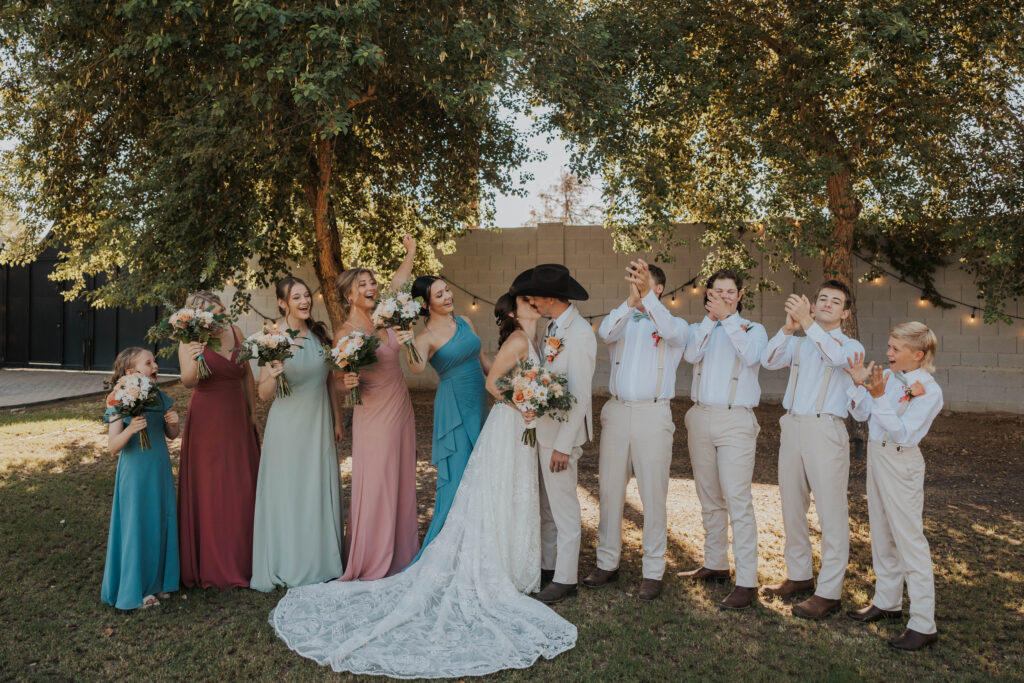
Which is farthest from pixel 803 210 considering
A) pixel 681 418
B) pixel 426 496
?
pixel 426 496

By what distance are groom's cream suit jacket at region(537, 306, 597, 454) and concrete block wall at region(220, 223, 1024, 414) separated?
320 inches

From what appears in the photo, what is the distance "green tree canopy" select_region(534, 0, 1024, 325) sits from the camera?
297 inches

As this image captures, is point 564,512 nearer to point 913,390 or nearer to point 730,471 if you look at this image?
point 730,471

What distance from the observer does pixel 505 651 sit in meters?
3.65

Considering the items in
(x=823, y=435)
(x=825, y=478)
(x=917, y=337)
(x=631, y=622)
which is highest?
(x=917, y=337)

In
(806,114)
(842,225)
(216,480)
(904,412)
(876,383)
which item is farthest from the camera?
(842,225)

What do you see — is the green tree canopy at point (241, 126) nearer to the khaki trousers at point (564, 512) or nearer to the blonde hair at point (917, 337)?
the khaki trousers at point (564, 512)

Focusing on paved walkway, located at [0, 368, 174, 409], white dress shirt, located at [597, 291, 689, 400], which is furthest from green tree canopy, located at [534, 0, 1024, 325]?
paved walkway, located at [0, 368, 174, 409]

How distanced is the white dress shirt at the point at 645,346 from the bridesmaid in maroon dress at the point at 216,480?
243 centimetres

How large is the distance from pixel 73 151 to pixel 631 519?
7670 mm

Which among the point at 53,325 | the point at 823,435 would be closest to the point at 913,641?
the point at 823,435

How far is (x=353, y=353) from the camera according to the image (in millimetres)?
4328

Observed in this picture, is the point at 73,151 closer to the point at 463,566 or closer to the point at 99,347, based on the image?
the point at 463,566

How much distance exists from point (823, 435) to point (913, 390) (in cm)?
55
